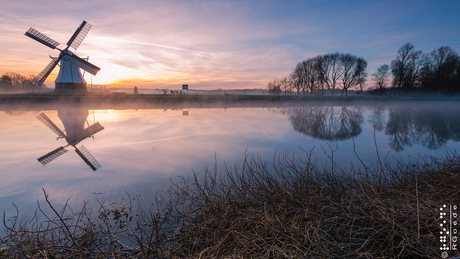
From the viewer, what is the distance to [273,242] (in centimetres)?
284

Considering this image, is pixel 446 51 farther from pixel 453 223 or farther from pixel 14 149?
pixel 14 149

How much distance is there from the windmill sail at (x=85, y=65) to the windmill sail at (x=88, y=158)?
38.8m

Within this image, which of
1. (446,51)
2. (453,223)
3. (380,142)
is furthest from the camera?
(446,51)

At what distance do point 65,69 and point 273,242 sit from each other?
161 ft

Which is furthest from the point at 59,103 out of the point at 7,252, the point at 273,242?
the point at 273,242

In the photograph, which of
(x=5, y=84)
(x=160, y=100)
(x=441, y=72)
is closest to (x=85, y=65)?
(x=160, y=100)

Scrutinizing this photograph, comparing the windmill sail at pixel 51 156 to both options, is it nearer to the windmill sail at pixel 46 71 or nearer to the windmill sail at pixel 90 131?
the windmill sail at pixel 90 131

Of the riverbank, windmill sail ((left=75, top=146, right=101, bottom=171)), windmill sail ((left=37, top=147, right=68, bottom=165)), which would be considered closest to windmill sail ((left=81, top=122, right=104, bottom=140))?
windmill sail ((left=37, top=147, right=68, bottom=165))

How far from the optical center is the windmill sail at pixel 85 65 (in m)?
39.4

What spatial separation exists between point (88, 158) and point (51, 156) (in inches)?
68.5

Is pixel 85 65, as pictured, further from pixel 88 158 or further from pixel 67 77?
pixel 88 158

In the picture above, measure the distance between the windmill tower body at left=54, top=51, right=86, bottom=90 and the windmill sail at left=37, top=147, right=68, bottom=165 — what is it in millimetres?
36660

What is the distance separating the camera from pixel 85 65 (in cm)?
4028

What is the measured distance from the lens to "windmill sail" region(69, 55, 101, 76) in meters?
39.4
